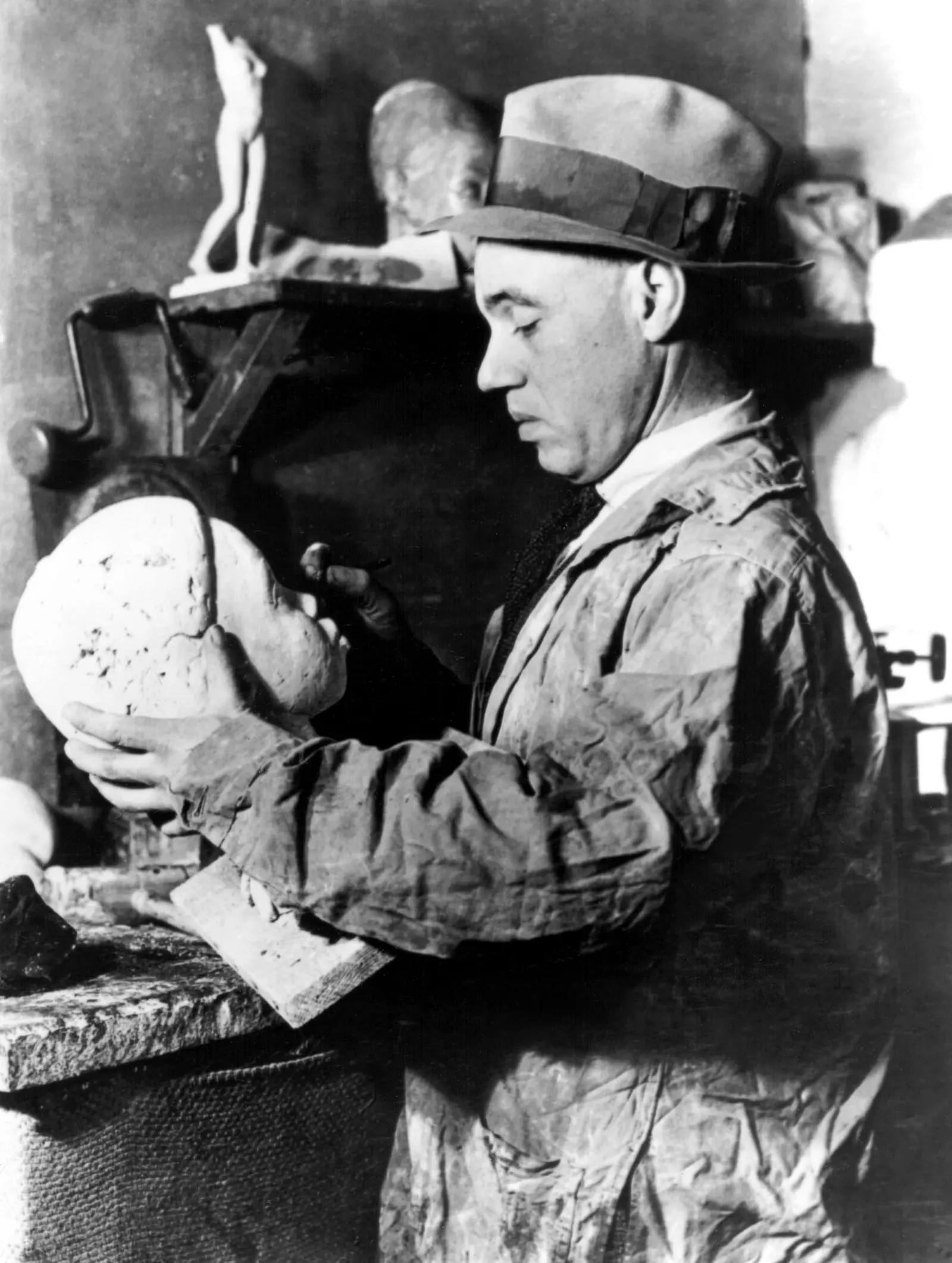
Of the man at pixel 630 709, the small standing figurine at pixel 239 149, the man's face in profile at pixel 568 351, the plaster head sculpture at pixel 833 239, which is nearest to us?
the man at pixel 630 709

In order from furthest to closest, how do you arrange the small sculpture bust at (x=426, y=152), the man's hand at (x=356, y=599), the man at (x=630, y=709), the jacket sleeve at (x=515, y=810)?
the small sculpture bust at (x=426, y=152)
the man's hand at (x=356, y=599)
the man at (x=630, y=709)
the jacket sleeve at (x=515, y=810)

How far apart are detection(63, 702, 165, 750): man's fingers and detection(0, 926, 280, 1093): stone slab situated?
13.5 inches

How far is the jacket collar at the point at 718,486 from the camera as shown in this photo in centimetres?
128

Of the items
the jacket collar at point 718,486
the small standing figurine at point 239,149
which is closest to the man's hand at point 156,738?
the jacket collar at point 718,486

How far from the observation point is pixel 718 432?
4.59 feet

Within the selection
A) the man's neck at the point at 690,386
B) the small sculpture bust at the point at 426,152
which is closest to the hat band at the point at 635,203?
the man's neck at the point at 690,386

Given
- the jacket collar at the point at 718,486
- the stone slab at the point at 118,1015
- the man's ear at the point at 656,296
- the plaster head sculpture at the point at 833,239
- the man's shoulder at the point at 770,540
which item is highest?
the plaster head sculpture at the point at 833,239

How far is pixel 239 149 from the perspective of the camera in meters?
2.74

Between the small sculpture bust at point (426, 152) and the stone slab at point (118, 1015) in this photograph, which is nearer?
the stone slab at point (118, 1015)

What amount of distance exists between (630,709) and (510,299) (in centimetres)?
55

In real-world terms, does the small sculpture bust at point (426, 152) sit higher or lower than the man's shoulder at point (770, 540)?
higher

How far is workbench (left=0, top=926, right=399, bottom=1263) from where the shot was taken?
146cm

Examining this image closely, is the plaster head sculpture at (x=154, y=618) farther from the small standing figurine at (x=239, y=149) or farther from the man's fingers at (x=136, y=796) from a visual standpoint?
the small standing figurine at (x=239, y=149)

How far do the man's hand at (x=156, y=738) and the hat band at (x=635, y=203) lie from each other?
0.61 meters
